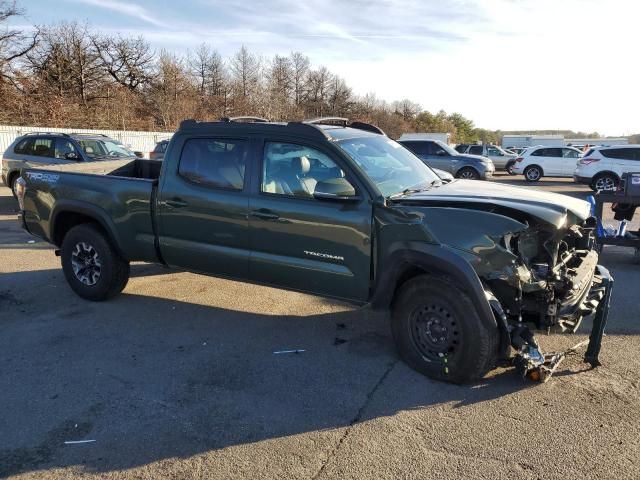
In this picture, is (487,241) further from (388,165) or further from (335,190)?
(388,165)

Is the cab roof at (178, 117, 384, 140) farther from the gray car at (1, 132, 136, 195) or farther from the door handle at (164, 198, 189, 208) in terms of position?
the gray car at (1, 132, 136, 195)

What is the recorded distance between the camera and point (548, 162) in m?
23.8

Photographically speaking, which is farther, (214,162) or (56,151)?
(56,151)

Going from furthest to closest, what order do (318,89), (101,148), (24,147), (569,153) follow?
(318,89), (569,153), (24,147), (101,148)

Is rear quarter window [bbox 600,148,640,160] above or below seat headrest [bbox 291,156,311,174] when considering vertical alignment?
above

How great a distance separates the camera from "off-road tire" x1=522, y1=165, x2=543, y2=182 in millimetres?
23859

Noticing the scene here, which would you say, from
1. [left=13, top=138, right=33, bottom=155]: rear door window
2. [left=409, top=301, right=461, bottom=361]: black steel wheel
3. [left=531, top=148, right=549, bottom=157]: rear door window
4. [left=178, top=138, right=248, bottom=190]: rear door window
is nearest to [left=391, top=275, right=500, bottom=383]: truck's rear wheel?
[left=409, top=301, right=461, bottom=361]: black steel wheel

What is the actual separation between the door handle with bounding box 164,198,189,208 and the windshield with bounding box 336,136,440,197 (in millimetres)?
1669

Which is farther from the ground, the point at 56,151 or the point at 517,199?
the point at 517,199

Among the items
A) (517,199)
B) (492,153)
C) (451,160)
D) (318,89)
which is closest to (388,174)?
(517,199)

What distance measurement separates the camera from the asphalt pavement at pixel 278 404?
292cm

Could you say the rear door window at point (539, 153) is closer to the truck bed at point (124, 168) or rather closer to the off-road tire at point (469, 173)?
the off-road tire at point (469, 173)

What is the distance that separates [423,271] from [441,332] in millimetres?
483

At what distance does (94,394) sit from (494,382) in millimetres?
2978
